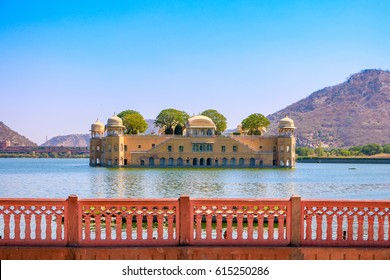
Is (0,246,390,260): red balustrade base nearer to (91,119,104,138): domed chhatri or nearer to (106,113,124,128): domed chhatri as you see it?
(106,113,124,128): domed chhatri

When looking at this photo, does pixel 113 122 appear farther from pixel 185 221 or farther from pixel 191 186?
pixel 185 221

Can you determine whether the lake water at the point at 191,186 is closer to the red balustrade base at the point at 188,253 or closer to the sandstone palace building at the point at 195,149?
the red balustrade base at the point at 188,253

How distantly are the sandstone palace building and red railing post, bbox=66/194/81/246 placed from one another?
7159cm

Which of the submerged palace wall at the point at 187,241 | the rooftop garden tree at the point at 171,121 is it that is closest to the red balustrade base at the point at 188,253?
the submerged palace wall at the point at 187,241

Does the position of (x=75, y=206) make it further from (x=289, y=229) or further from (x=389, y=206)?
(x=389, y=206)

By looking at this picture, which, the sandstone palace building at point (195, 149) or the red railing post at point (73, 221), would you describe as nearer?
the red railing post at point (73, 221)

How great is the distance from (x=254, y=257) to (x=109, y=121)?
2849 inches

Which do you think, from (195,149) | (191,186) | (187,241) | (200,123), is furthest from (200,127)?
(187,241)

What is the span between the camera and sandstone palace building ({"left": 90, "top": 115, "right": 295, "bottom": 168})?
7944cm

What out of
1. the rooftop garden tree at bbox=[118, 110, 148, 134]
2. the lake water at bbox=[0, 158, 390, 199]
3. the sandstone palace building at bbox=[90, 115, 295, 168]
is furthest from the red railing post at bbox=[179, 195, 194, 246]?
the rooftop garden tree at bbox=[118, 110, 148, 134]

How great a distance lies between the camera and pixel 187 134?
82.2 meters

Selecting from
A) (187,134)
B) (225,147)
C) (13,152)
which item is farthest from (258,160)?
(13,152)

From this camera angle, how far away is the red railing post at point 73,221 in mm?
7500

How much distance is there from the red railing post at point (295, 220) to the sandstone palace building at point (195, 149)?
236ft
